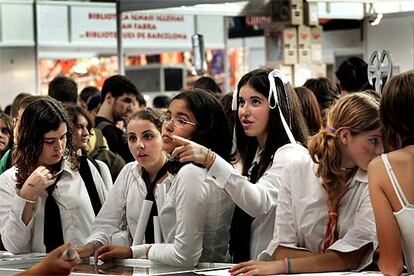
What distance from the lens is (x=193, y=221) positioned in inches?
163

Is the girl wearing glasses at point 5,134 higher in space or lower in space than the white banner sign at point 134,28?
lower

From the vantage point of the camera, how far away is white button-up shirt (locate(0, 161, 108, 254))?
189 inches

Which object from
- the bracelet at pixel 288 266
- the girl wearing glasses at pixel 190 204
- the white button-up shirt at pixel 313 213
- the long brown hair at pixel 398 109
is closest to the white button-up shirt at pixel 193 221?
the girl wearing glasses at pixel 190 204

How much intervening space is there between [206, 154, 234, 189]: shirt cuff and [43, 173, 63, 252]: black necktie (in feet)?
3.87

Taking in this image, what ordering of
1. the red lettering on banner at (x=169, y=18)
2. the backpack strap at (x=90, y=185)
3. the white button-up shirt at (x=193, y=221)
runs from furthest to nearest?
1. the red lettering on banner at (x=169, y=18)
2. the backpack strap at (x=90, y=185)
3. the white button-up shirt at (x=193, y=221)

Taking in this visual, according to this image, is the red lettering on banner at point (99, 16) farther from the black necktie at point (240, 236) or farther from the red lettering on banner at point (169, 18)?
the black necktie at point (240, 236)

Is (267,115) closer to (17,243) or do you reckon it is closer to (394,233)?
(394,233)

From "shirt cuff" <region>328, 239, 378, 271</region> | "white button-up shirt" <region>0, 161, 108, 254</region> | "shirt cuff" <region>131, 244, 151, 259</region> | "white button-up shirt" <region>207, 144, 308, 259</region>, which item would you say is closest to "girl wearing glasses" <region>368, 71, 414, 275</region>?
"shirt cuff" <region>328, 239, 378, 271</region>

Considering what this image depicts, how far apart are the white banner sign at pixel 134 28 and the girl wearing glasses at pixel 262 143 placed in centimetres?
701

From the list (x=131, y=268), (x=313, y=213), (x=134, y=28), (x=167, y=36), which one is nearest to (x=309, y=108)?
(x=313, y=213)

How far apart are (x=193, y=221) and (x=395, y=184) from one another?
36.6 inches

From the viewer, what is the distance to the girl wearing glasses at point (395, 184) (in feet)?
11.5

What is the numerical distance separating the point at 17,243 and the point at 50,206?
23 centimetres

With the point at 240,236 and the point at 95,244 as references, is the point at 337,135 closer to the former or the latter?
the point at 240,236
